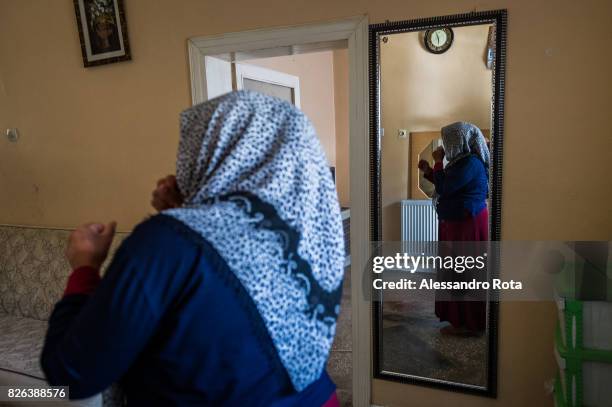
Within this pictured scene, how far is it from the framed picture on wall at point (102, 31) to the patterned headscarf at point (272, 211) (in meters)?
1.69

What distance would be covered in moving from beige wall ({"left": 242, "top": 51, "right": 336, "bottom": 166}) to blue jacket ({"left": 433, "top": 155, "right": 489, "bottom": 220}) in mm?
1730

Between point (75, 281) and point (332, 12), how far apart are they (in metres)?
1.54

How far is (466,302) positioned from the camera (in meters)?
1.86

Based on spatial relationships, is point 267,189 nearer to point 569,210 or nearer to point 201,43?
point 569,210

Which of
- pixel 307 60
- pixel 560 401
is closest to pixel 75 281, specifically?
pixel 560 401

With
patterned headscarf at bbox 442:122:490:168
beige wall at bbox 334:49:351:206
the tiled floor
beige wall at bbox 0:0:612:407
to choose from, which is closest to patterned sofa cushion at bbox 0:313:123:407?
beige wall at bbox 0:0:612:407

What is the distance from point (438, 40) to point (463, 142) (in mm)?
438

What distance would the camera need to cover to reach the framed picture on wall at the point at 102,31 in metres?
2.17

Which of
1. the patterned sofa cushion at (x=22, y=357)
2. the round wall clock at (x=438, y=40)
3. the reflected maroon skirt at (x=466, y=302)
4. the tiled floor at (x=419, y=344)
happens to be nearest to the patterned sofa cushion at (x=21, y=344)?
the patterned sofa cushion at (x=22, y=357)

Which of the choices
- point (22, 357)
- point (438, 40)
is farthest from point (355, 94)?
point (22, 357)

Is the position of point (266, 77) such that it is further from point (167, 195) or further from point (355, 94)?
point (167, 195)

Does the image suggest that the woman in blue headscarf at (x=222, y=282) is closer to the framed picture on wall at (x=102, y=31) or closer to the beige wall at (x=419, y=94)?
the beige wall at (x=419, y=94)

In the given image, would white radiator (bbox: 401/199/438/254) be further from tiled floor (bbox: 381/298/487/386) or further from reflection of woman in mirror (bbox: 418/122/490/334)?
tiled floor (bbox: 381/298/487/386)

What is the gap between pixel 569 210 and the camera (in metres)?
1.62
